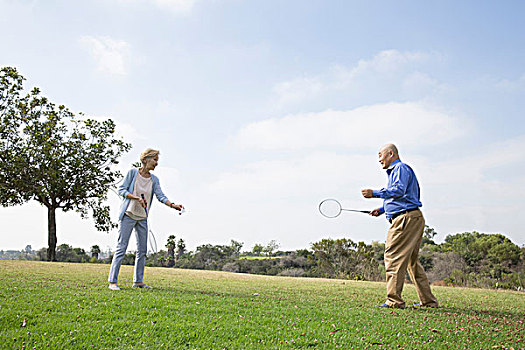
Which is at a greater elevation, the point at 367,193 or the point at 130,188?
the point at 130,188

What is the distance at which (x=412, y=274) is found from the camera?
7.14 m

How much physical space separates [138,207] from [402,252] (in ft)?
16.2

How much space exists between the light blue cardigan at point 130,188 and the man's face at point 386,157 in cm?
432

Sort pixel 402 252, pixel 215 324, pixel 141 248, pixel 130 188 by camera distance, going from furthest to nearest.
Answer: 1. pixel 141 248
2. pixel 130 188
3. pixel 402 252
4. pixel 215 324

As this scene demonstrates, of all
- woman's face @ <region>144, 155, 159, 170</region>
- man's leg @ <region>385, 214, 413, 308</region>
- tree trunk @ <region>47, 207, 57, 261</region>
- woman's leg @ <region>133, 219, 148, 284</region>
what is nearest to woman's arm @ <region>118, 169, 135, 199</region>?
woman's face @ <region>144, 155, 159, 170</region>

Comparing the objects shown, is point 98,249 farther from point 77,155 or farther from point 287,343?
point 287,343

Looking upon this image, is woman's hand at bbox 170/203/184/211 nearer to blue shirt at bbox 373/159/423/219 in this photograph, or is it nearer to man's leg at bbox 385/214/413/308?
blue shirt at bbox 373/159/423/219

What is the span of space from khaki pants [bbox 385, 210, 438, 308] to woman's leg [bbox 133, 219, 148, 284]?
4623 millimetres

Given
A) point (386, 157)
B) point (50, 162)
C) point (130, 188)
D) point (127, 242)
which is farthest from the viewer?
point (50, 162)

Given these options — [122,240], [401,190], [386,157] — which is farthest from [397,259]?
[122,240]

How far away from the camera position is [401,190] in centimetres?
689

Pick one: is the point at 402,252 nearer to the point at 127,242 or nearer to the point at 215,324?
the point at 215,324

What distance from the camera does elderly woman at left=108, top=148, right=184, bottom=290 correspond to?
7.51 m

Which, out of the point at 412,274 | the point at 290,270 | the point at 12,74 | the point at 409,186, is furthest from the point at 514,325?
the point at 12,74
